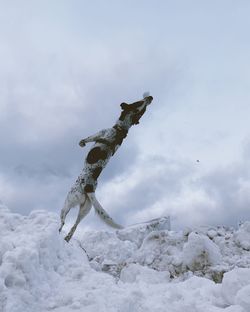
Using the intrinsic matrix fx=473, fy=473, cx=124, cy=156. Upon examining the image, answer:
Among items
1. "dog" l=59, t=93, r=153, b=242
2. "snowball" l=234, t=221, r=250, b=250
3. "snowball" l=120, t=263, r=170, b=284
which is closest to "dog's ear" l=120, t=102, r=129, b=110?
"dog" l=59, t=93, r=153, b=242

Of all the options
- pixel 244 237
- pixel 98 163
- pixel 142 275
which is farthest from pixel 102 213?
pixel 244 237

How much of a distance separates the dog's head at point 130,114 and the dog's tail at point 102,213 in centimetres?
145

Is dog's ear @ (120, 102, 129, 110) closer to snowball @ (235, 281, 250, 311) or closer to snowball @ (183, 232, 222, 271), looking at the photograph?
snowball @ (183, 232, 222, 271)

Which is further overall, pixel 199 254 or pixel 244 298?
pixel 199 254

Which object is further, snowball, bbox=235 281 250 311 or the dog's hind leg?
the dog's hind leg

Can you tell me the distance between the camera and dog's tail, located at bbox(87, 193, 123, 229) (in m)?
8.66

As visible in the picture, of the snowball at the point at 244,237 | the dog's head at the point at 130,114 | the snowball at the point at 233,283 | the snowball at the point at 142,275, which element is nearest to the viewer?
the snowball at the point at 233,283

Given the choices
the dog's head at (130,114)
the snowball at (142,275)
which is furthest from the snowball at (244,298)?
the dog's head at (130,114)

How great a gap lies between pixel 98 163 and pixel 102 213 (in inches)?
36.7

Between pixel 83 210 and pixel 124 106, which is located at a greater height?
pixel 124 106

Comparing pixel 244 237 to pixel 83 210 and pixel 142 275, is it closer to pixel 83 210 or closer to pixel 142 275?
pixel 83 210

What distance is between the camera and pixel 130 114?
882cm

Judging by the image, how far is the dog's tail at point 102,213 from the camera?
8664 millimetres

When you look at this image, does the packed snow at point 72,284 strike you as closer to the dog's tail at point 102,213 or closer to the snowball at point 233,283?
the snowball at point 233,283
